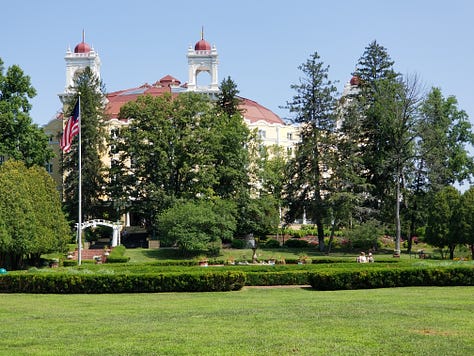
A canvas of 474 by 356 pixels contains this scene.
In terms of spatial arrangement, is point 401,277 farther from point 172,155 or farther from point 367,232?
point 172,155

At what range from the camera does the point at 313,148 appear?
164ft

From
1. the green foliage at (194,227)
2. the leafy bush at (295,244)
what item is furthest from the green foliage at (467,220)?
the green foliage at (194,227)

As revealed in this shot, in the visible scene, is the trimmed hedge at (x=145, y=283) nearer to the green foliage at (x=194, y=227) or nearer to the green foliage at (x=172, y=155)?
the green foliage at (x=194, y=227)

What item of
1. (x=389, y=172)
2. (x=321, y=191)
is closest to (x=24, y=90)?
(x=321, y=191)

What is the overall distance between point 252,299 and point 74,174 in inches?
1515

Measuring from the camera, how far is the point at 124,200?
175 feet

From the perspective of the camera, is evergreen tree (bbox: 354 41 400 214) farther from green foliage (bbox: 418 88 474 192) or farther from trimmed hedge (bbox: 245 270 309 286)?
trimmed hedge (bbox: 245 270 309 286)

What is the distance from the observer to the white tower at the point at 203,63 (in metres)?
77.6

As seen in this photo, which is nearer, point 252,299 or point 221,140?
point 252,299

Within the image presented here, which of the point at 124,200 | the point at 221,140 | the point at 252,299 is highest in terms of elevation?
the point at 221,140

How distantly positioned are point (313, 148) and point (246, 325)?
37464mm

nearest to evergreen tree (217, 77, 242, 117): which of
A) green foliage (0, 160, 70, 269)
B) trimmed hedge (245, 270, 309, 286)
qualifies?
green foliage (0, 160, 70, 269)

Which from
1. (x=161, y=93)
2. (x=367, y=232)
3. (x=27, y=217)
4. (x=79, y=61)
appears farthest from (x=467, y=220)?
(x=79, y=61)

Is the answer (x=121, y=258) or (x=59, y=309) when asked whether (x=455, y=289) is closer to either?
(x=59, y=309)
